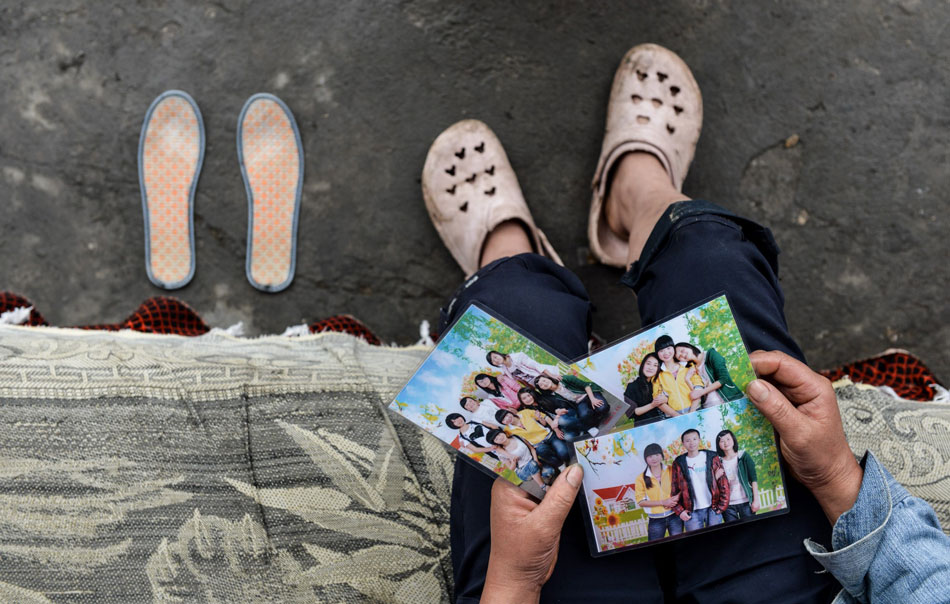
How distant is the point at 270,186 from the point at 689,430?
130 cm

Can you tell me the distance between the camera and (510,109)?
5.96 feet

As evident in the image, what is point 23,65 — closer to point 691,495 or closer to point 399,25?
point 399,25

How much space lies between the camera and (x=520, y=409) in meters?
1.00

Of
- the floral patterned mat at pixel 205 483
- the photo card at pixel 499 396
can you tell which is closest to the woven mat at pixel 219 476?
the floral patterned mat at pixel 205 483

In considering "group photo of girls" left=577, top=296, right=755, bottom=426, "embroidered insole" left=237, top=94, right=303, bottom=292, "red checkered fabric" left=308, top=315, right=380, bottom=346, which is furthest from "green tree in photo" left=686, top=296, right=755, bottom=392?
"embroidered insole" left=237, top=94, right=303, bottom=292

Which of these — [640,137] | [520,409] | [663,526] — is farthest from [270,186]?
[663,526]

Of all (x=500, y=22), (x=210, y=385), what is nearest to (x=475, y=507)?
(x=210, y=385)

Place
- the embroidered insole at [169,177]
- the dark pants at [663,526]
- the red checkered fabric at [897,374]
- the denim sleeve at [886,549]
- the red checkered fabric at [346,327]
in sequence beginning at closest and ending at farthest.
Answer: the denim sleeve at [886,549]
the dark pants at [663,526]
the red checkered fabric at [897,374]
the red checkered fabric at [346,327]
the embroidered insole at [169,177]

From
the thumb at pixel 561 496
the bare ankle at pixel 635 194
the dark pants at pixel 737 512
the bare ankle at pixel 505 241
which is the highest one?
the bare ankle at pixel 505 241

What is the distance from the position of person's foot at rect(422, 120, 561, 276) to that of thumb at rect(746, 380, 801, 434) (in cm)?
81

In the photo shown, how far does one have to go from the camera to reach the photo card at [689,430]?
1004 millimetres

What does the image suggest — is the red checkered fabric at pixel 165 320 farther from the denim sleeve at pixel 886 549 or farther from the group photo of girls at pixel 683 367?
the denim sleeve at pixel 886 549

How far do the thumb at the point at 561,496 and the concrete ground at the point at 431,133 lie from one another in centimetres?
88

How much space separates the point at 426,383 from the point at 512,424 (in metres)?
0.15
